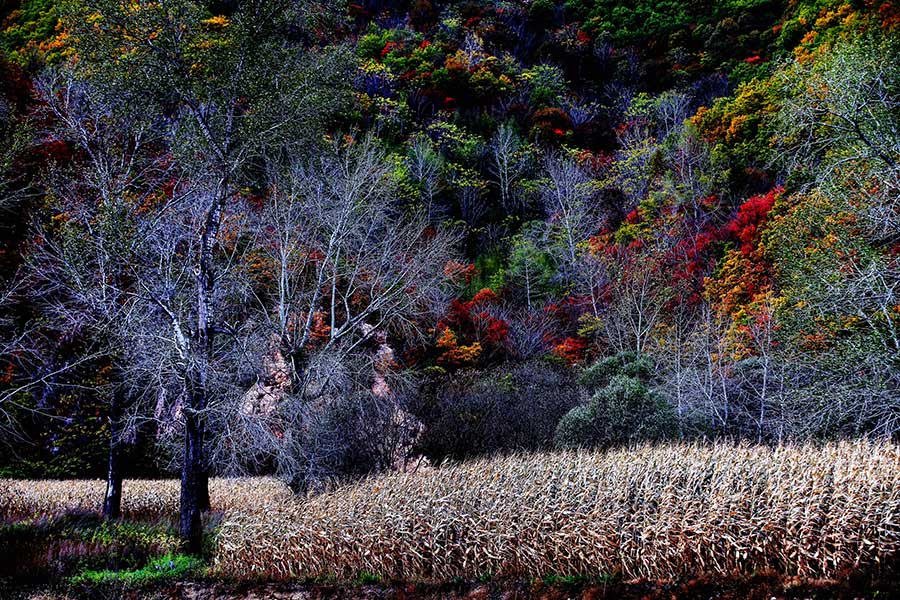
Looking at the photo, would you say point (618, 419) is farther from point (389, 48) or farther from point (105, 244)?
point (389, 48)

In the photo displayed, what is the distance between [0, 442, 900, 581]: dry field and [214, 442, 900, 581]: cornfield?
0.06ft

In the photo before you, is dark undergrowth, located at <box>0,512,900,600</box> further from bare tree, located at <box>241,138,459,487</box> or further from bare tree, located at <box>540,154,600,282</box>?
bare tree, located at <box>540,154,600,282</box>

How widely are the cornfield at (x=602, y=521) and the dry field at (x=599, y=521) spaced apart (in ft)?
0.06

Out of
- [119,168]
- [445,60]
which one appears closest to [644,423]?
[119,168]

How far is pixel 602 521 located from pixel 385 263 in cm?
1094

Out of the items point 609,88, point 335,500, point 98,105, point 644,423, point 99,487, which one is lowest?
point 99,487

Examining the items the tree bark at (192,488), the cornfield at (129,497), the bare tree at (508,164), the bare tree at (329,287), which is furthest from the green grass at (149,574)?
the bare tree at (508,164)

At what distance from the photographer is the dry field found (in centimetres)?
678

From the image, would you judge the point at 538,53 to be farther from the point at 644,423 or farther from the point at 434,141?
the point at 644,423

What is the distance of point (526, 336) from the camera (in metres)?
24.1

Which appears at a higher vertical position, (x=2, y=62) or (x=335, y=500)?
(x=2, y=62)

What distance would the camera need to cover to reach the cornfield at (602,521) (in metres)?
6.78

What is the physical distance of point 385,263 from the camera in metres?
16.9

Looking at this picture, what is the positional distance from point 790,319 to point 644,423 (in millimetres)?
5023
